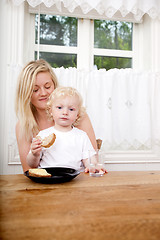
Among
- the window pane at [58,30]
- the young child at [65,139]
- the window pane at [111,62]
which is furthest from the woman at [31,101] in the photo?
the window pane at [111,62]

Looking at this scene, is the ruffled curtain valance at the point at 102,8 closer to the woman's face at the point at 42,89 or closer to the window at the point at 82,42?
the window at the point at 82,42

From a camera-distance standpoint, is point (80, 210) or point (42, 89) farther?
point (42, 89)

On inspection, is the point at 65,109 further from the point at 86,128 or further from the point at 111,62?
the point at 111,62

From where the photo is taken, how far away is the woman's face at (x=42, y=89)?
1.54 m

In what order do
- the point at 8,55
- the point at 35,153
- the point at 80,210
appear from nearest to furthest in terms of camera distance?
1. the point at 80,210
2. the point at 35,153
3. the point at 8,55

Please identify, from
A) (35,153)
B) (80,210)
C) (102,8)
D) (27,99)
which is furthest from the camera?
(102,8)

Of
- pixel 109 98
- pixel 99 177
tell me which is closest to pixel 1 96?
pixel 109 98

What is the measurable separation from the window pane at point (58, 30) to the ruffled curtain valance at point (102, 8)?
0.11m

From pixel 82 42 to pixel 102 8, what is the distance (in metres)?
0.41

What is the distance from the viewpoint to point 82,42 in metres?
2.38

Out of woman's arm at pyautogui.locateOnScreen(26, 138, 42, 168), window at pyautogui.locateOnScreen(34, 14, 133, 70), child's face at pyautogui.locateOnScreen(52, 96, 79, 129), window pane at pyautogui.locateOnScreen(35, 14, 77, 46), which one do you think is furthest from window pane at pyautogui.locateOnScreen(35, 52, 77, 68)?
woman's arm at pyautogui.locateOnScreen(26, 138, 42, 168)

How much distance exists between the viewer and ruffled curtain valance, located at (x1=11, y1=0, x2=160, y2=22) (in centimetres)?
209

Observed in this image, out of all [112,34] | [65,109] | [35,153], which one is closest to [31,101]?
[65,109]

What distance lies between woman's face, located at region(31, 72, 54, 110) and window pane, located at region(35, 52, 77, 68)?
32.1 inches
